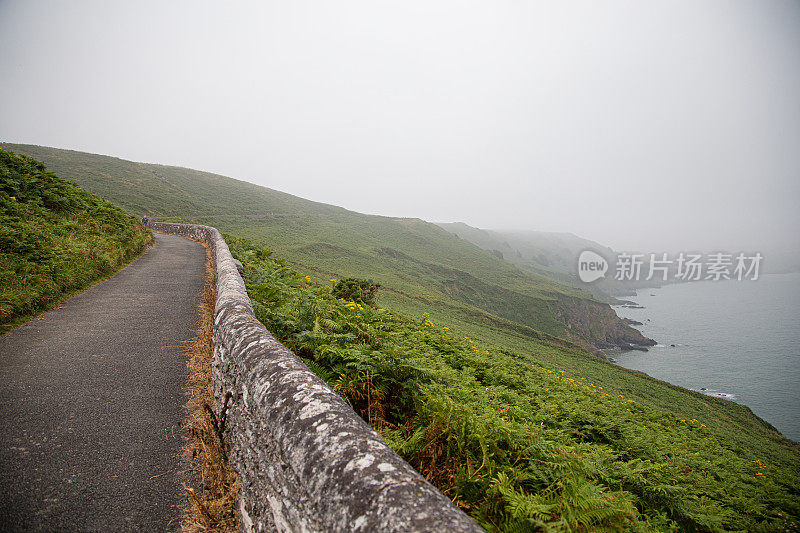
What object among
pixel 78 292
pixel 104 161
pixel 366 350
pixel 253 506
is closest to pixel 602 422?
pixel 366 350

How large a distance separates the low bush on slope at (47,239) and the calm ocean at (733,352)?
48.0 meters

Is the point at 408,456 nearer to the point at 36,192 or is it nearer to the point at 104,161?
the point at 36,192

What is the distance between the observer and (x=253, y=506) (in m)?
2.38

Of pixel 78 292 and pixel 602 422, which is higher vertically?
pixel 78 292

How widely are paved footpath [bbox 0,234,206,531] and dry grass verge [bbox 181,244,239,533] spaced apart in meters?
0.12

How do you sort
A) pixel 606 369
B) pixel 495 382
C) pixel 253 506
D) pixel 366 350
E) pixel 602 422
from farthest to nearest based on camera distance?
pixel 606 369 < pixel 495 382 < pixel 602 422 < pixel 366 350 < pixel 253 506

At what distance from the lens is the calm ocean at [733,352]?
36812 mm

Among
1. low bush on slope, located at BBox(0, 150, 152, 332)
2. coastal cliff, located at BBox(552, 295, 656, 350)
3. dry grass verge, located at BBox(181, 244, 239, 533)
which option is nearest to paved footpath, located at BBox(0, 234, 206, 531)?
dry grass verge, located at BBox(181, 244, 239, 533)

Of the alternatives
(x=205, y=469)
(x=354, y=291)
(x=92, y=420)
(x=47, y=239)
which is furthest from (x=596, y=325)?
(x=47, y=239)

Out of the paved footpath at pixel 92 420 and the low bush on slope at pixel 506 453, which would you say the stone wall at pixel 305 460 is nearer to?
the paved footpath at pixel 92 420

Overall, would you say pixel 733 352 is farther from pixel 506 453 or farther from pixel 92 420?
pixel 92 420

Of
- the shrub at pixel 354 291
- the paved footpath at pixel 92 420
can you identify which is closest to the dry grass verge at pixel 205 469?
the paved footpath at pixel 92 420

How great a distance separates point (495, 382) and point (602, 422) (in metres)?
2.50

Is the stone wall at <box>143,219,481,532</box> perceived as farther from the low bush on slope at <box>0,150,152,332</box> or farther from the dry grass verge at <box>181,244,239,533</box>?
the low bush on slope at <box>0,150,152,332</box>
